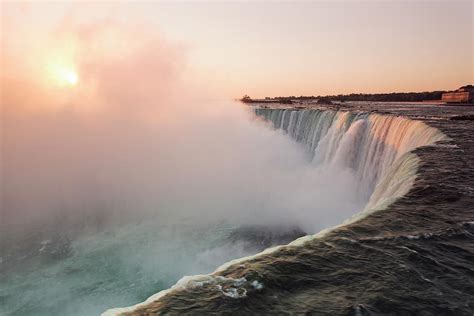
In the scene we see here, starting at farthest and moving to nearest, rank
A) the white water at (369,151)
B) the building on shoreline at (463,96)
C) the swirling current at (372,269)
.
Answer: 1. the building on shoreline at (463,96)
2. the white water at (369,151)
3. the swirling current at (372,269)

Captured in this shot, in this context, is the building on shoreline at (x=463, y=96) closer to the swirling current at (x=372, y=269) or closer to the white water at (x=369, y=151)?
the white water at (x=369, y=151)

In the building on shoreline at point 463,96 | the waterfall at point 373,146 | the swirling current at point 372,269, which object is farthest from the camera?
the building on shoreline at point 463,96

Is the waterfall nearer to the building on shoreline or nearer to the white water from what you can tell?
the white water

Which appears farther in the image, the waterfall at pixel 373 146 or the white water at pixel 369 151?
the waterfall at pixel 373 146

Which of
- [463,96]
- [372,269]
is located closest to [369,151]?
[372,269]

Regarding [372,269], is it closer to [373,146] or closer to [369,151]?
[369,151]

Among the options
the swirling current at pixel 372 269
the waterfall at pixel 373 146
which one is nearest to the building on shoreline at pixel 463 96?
the waterfall at pixel 373 146

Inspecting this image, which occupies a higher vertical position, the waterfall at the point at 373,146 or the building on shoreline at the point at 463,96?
the building on shoreline at the point at 463,96

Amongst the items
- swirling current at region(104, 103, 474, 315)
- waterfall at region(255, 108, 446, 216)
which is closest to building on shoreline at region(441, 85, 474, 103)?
waterfall at region(255, 108, 446, 216)

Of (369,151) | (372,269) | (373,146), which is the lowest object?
(372,269)
